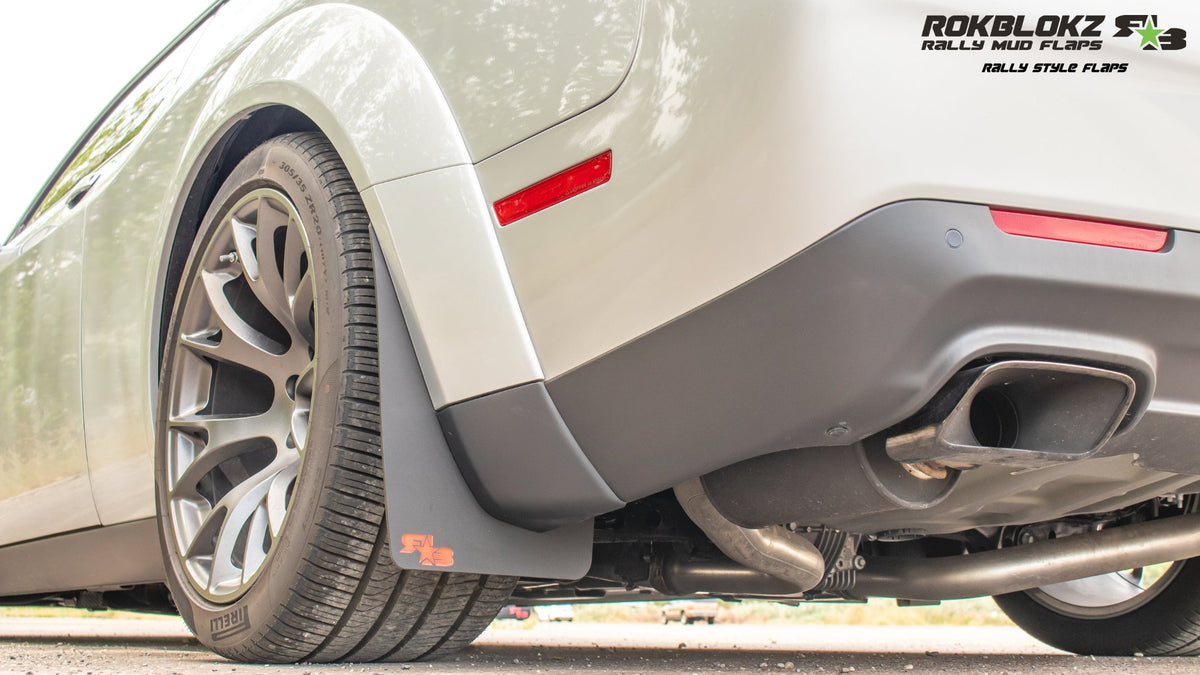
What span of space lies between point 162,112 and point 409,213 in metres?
1.25

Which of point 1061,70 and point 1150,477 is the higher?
point 1061,70

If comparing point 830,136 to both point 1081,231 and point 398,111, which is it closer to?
point 1081,231

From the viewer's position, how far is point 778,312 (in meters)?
1.28

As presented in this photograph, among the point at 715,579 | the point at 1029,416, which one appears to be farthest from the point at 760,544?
the point at 1029,416

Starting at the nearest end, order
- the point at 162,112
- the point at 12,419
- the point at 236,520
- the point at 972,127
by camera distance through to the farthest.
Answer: the point at 972,127
the point at 236,520
the point at 162,112
the point at 12,419

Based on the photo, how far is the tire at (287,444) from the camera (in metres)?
1.67

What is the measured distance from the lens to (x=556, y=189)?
57.5 inches

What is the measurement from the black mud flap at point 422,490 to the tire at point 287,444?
7 cm

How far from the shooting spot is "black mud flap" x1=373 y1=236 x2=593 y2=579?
157 cm

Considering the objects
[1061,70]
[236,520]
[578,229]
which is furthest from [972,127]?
[236,520]

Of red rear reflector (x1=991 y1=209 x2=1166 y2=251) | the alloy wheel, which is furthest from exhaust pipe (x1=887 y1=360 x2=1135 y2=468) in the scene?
the alloy wheel

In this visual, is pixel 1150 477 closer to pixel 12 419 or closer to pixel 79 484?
pixel 79 484

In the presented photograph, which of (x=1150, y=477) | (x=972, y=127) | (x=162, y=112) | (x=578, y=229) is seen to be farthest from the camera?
(x=162, y=112)

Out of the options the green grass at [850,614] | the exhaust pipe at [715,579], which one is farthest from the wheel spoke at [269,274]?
the green grass at [850,614]
